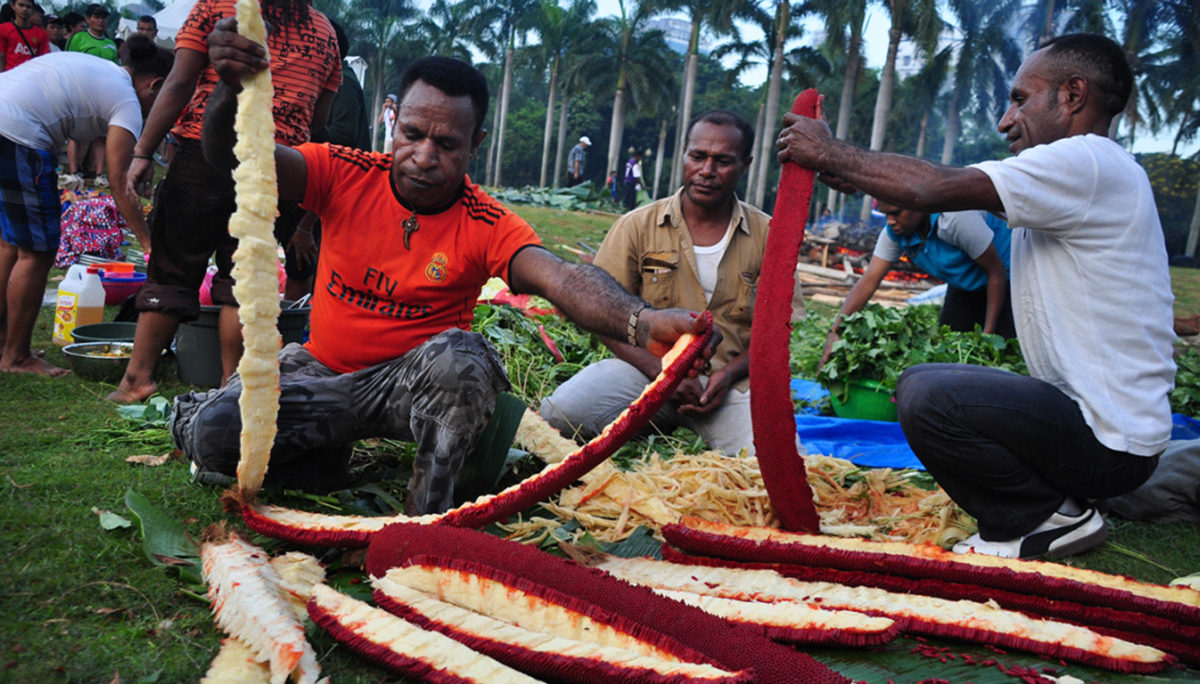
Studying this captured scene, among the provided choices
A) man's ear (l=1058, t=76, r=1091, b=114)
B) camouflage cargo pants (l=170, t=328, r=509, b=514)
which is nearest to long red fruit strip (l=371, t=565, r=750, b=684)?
camouflage cargo pants (l=170, t=328, r=509, b=514)

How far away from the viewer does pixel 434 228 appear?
9.37 feet

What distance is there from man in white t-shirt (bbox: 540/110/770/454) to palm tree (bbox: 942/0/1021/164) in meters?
36.6

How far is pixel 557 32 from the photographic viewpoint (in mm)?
41125

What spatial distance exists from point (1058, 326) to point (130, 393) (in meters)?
4.23

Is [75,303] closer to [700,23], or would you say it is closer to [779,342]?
[779,342]

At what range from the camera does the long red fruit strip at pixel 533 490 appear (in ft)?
7.39

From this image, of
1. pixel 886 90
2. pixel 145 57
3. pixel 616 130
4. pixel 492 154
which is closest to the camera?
pixel 145 57

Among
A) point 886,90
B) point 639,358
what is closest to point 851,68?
point 886,90

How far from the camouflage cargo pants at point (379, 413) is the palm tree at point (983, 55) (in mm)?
38432

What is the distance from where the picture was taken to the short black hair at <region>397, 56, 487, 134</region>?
9.21ft

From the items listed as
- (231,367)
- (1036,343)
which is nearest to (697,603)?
(1036,343)

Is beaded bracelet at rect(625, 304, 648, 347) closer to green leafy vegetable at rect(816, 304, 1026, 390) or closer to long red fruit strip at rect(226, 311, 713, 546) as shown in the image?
long red fruit strip at rect(226, 311, 713, 546)

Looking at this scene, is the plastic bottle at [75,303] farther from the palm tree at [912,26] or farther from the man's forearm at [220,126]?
the palm tree at [912,26]

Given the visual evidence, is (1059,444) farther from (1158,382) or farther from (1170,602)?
(1170,602)
